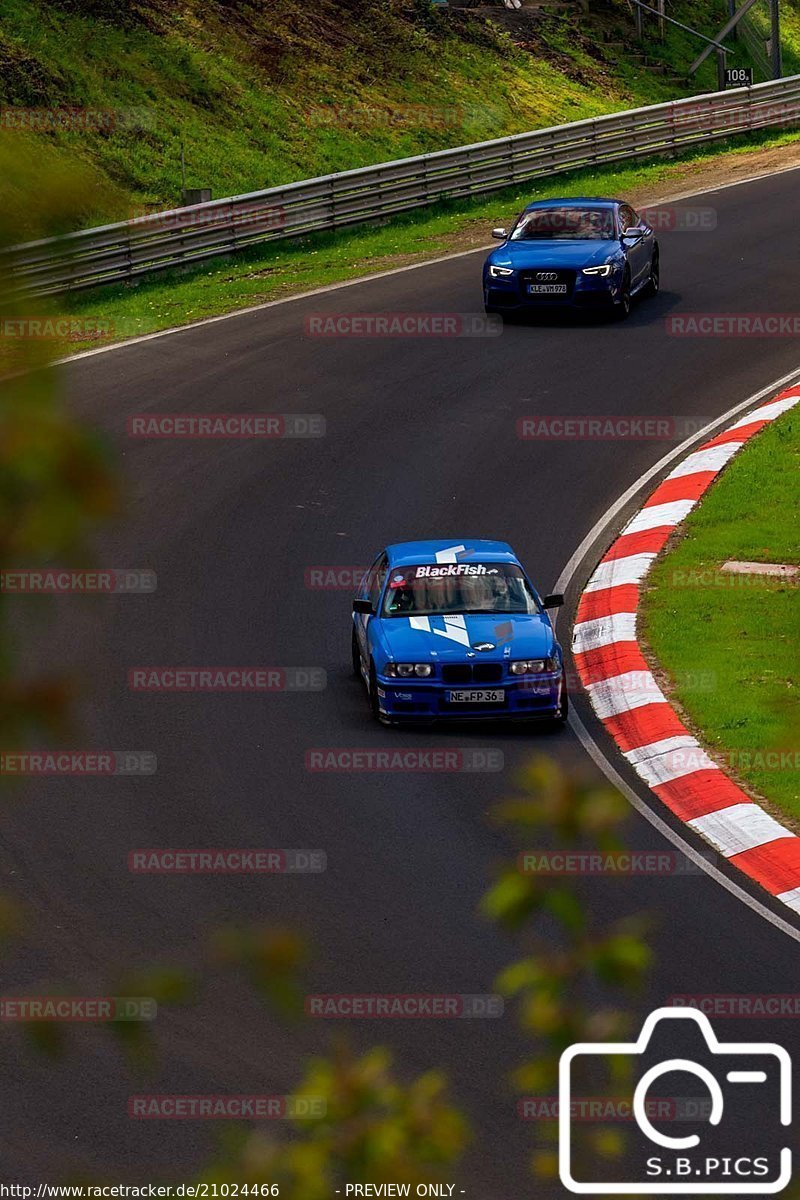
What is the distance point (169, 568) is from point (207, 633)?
203cm

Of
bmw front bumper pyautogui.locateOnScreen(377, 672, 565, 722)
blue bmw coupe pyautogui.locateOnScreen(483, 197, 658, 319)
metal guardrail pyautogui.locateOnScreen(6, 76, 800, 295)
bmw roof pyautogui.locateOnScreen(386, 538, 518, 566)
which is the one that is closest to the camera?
bmw front bumper pyautogui.locateOnScreen(377, 672, 565, 722)

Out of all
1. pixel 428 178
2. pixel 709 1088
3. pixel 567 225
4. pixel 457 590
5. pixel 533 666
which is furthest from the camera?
pixel 428 178

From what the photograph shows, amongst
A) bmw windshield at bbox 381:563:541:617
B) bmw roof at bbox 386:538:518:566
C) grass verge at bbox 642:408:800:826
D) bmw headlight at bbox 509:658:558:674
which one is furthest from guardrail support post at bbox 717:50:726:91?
bmw headlight at bbox 509:658:558:674

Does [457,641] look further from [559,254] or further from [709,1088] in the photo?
[559,254]

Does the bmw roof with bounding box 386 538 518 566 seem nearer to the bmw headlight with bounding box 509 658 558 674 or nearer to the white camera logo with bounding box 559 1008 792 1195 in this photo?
the bmw headlight with bounding box 509 658 558 674

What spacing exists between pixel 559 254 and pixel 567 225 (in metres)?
0.81

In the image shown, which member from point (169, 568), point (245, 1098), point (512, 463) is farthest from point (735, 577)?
point (245, 1098)

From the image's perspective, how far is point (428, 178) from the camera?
3067cm

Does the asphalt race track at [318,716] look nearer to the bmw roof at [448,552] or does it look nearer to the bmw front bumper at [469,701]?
the bmw front bumper at [469,701]

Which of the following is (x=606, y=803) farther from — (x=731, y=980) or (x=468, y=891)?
(x=468, y=891)

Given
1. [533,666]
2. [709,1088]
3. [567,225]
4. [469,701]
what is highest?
[567,225]

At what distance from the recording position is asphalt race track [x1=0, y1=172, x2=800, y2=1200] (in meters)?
8.01

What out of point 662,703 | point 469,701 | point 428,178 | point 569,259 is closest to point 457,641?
point 469,701

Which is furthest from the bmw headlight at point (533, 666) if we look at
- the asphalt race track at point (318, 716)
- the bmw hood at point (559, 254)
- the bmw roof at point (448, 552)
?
the bmw hood at point (559, 254)
